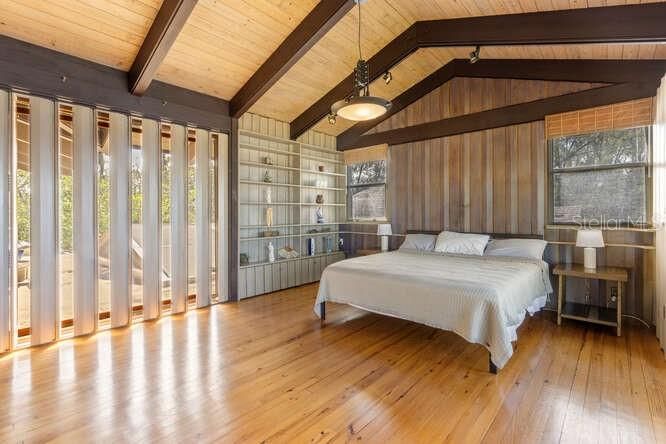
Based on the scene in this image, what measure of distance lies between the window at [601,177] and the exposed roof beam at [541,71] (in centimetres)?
57

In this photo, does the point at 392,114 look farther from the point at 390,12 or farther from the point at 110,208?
the point at 110,208

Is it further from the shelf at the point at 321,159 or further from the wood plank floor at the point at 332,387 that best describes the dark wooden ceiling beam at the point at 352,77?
the wood plank floor at the point at 332,387

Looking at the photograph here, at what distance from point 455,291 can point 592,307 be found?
7.07ft

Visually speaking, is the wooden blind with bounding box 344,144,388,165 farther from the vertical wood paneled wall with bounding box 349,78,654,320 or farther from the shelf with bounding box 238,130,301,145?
the shelf with bounding box 238,130,301,145

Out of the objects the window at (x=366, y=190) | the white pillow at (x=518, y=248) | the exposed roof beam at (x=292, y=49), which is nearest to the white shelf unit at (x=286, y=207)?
the window at (x=366, y=190)

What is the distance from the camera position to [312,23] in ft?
10.9

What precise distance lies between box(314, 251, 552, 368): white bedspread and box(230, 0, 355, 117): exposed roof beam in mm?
2361

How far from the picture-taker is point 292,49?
3576 millimetres

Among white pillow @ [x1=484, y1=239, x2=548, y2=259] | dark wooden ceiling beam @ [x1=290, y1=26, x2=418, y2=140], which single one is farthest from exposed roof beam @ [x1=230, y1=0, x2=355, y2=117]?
white pillow @ [x1=484, y1=239, x2=548, y2=259]

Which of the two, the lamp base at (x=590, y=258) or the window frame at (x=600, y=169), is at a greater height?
the window frame at (x=600, y=169)

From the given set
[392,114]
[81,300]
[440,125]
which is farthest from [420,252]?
[81,300]

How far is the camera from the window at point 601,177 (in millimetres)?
3500

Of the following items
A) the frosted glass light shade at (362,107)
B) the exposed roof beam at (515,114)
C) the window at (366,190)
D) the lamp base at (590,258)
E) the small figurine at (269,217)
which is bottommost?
the lamp base at (590,258)

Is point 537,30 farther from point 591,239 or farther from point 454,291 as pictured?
point 454,291
